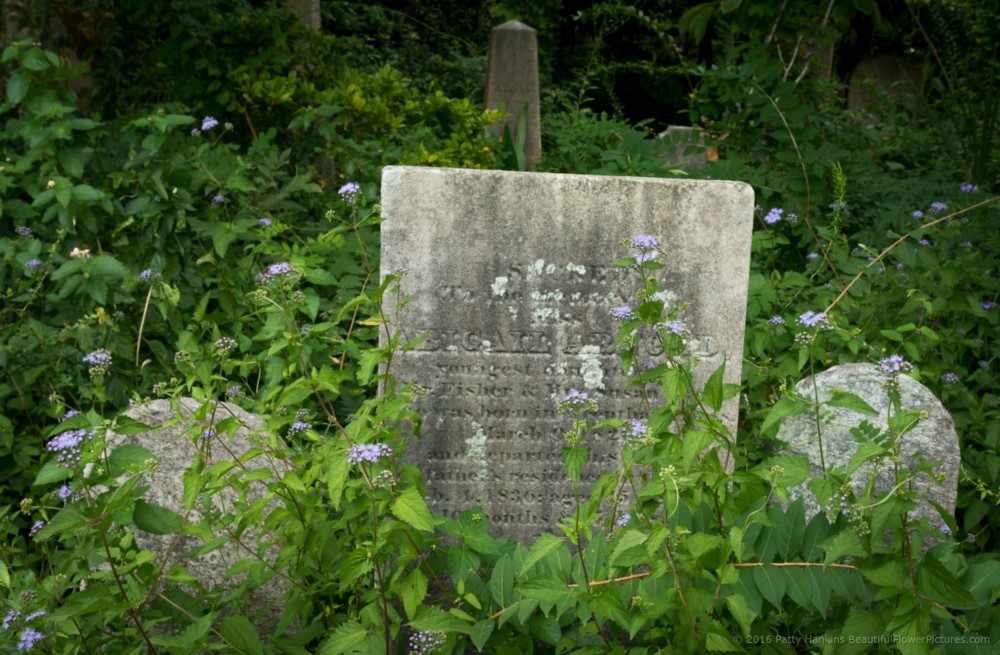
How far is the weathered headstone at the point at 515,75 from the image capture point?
862 centimetres

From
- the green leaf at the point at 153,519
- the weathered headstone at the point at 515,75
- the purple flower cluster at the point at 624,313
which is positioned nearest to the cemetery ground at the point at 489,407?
the green leaf at the point at 153,519

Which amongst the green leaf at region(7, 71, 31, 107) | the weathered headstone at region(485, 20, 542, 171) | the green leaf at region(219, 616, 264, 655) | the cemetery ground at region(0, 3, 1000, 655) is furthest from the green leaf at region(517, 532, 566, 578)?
the weathered headstone at region(485, 20, 542, 171)

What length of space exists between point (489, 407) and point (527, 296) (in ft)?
1.19

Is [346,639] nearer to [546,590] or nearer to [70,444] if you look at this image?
[546,590]

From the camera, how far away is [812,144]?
215 inches

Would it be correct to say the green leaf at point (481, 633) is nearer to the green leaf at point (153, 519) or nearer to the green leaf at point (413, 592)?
the green leaf at point (413, 592)

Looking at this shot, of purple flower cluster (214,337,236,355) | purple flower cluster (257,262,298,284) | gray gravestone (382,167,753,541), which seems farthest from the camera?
gray gravestone (382,167,753,541)

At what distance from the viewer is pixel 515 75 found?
8.65 m

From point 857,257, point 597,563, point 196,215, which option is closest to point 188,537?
point 597,563

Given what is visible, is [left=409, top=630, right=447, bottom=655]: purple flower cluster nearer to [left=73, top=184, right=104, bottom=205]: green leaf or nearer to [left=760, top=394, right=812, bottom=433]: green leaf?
[left=760, top=394, right=812, bottom=433]: green leaf

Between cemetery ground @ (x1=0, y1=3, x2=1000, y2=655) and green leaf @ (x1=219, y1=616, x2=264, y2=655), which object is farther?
green leaf @ (x1=219, y1=616, x2=264, y2=655)

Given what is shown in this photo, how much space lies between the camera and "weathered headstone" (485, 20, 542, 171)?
28.3 ft

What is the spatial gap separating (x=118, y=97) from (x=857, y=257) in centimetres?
395

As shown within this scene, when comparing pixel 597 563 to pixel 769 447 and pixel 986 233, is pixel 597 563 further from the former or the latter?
pixel 986 233
